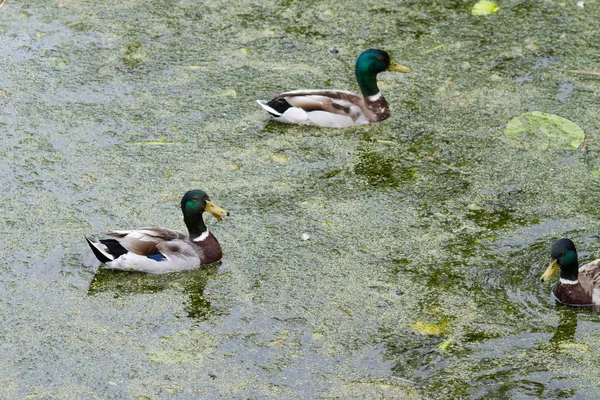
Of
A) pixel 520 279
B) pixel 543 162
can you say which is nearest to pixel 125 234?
pixel 520 279

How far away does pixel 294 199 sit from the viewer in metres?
6.09

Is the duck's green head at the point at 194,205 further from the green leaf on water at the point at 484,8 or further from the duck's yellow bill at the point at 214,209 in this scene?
the green leaf on water at the point at 484,8

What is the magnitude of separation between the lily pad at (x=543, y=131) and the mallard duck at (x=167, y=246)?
2.28 metres

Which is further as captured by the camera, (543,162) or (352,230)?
(543,162)

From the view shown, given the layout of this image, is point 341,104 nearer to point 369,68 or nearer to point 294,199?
point 369,68

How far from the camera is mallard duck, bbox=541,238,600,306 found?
5164 mm

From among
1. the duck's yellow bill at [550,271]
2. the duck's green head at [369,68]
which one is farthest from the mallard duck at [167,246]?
the duck's green head at [369,68]

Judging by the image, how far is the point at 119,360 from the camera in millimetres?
4828

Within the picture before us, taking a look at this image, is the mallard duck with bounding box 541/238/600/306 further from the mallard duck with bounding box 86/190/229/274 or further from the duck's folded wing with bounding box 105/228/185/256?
the duck's folded wing with bounding box 105/228/185/256

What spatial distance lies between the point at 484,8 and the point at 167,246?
402 cm

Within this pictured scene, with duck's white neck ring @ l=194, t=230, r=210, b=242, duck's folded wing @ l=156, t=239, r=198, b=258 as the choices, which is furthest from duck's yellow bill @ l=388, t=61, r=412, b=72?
duck's folded wing @ l=156, t=239, r=198, b=258

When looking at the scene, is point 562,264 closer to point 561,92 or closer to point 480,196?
point 480,196

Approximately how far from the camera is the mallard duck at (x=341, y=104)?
6.86 m

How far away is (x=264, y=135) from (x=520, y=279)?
7.20 feet
